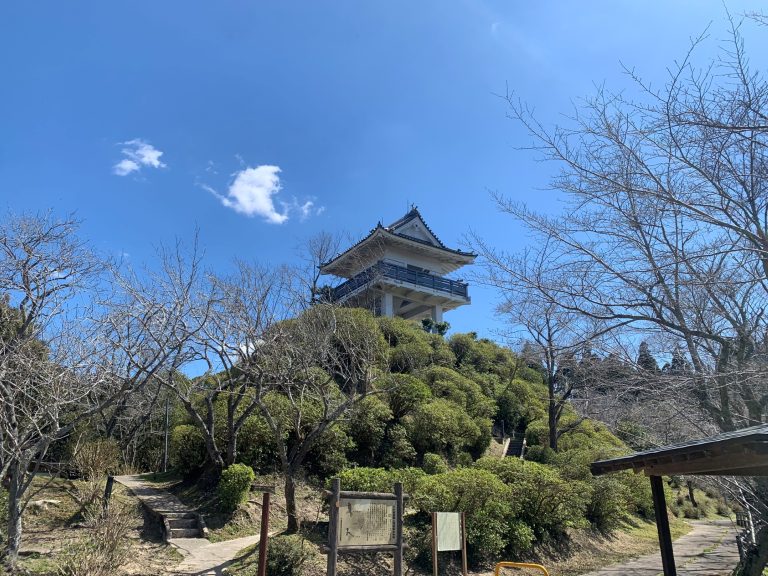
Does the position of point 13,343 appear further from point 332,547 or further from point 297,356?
point 332,547

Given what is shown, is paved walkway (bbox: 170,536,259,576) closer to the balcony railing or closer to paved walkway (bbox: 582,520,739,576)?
paved walkway (bbox: 582,520,739,576)

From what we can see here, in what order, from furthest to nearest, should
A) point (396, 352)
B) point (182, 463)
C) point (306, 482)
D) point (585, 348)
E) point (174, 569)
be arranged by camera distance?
point (396, 352)
point (182, 463)
point (306, 482)
point (174, 569)
point (585, 348)

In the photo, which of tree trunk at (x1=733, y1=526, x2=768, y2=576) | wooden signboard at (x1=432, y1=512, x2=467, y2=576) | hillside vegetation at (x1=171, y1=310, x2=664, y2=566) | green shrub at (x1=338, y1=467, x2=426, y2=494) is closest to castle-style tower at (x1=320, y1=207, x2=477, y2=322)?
hillside vegetation at (x1=171, y1=310, x2=664, y2=566)

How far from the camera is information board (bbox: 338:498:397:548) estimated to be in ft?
23.5

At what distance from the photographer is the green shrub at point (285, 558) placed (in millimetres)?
8141

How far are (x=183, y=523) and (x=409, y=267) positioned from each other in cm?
2470

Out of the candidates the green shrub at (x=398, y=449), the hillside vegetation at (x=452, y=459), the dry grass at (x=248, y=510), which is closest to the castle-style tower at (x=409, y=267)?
the hillside vegetation at (x=452, y=459)

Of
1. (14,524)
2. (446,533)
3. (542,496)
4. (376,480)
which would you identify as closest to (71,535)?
(14,524)

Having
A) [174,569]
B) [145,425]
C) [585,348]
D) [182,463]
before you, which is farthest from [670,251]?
[145,425]

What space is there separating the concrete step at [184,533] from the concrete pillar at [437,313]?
2448 cm

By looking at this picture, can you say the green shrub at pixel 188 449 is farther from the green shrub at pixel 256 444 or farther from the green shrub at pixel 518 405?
the green shrub at pixel 518 405

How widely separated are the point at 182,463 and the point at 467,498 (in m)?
8.60

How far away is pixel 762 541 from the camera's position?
26.5ft

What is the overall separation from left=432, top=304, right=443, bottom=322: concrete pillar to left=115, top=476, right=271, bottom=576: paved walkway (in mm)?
22428
